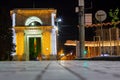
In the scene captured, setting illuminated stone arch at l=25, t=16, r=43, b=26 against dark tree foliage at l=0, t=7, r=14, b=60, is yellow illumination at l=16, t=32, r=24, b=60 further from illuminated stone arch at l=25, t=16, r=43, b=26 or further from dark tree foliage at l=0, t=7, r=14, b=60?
dark tree foliage at l=0, t=7, r=14, b=60

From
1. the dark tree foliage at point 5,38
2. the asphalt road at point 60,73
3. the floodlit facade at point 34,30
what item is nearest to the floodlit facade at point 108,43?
the floodlit facade at point 34,30

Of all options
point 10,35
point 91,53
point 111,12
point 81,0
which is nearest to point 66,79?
point 81,0

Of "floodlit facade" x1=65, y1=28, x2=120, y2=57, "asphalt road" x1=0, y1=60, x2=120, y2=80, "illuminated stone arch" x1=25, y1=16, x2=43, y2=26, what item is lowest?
"asphalt road" x1=0, y1=60, x2=120, y2=80

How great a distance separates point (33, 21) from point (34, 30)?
378 cm

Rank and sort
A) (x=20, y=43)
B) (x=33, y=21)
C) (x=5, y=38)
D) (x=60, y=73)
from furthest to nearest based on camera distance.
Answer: (x=33, y=21) → (x=20, y=43) → (x=5, y=38) → (x=60, y=73)

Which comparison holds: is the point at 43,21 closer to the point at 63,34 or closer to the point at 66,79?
the point at 63,34

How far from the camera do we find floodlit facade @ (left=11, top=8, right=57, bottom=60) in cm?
8362

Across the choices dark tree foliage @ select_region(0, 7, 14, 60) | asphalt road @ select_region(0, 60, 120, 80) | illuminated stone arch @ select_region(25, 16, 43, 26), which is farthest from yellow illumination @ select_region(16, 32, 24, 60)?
asphalt road @ select_region(0, 60, 120, 80)

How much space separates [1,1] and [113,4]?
62.3 ft

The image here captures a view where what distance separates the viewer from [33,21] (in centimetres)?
8644

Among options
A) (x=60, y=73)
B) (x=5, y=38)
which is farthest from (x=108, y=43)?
(x=60, y=73)

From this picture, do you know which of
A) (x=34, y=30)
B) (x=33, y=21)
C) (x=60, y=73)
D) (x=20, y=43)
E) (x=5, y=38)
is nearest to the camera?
(x=60, y=73)

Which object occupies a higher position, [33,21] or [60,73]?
[33,21]

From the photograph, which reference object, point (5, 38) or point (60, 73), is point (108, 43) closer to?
point (5, 38)
